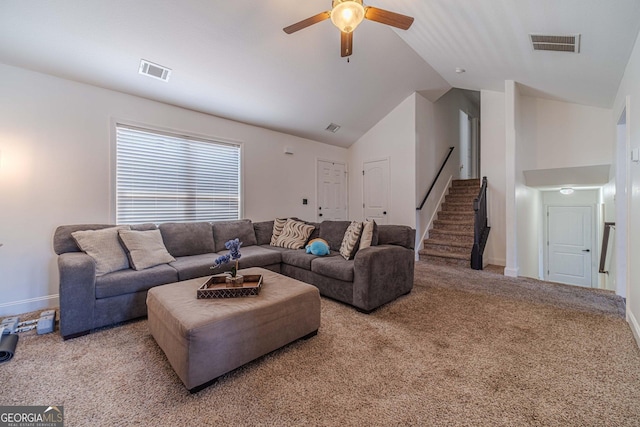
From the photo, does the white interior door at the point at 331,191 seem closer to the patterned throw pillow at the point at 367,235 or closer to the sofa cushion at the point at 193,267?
the patterned throw pillow at the point at 367,235

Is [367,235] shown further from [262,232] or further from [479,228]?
[479,228]

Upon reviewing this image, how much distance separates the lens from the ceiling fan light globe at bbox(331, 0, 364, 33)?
6.48 ft

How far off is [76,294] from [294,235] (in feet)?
8.04

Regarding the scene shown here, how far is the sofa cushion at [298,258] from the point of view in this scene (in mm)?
3299

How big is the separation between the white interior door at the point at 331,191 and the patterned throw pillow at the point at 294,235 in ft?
5.72

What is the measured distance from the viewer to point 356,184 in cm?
627

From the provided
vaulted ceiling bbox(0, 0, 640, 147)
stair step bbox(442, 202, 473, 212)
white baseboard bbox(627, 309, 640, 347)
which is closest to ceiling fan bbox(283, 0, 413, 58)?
vaulted ceiling bbox(0, 0, 640, 147)

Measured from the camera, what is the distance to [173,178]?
152 inches

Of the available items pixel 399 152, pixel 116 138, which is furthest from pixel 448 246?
pixel 116 138

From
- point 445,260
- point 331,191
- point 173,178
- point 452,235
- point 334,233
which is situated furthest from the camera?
point 331,191

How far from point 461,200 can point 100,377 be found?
6.44 meters

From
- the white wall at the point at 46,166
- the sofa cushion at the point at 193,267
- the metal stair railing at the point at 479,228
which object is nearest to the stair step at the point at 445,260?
the metal stair railing at the point at 479,228

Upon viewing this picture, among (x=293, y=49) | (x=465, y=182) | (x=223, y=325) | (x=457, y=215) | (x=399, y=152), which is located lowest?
(x=223, y=325)

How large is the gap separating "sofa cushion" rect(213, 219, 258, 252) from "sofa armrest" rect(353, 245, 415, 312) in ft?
6.62
